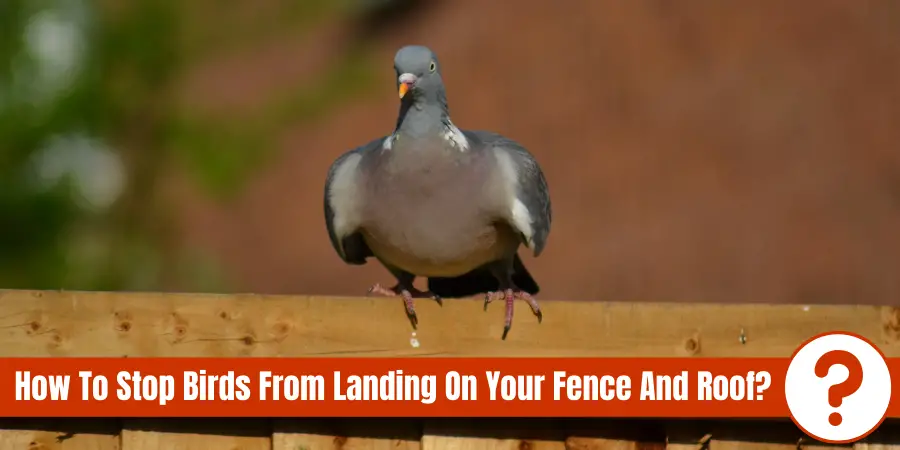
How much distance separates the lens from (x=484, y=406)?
3.14m

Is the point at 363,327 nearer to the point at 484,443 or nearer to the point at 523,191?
the point at 484,443

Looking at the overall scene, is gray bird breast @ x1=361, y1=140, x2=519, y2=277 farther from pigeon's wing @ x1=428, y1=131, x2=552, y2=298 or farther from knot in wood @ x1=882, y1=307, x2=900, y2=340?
knot in wood @ x1=882, y1=307, x2=900, y2=340

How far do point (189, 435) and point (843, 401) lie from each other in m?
1.85

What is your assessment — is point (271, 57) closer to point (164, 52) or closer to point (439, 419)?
point (164, 52)

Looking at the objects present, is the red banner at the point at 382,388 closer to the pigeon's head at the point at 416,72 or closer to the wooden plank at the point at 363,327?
the wooden plank at the point at 363,327

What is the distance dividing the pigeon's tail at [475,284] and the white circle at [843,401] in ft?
5.12

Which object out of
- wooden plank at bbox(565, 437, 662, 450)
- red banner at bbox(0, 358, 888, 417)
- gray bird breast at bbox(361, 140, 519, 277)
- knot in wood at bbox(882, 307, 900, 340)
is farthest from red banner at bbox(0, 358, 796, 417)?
gray bird breast at bbox(361, 140, 519, 277)

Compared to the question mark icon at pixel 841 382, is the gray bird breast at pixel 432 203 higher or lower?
higher

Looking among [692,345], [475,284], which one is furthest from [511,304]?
[475,284]

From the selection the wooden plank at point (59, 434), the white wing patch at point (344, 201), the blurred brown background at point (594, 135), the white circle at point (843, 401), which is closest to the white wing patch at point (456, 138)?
the white wing patch at point (344, 201)

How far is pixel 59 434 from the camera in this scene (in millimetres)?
3182

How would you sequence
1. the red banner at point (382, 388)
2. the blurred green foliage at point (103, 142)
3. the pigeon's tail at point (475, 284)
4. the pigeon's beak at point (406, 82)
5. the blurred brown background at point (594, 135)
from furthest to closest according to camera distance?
the blurred brown background at point (594, 135) < the blurred green foliage at point (103, 142) < the pigeon's tail at point (475, 284) < the pigeon's beak at point (406, 82) < the red banner at point (382, 388)

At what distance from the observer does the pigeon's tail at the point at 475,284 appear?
4609 millimetres

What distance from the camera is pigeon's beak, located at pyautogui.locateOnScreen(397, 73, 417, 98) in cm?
392
